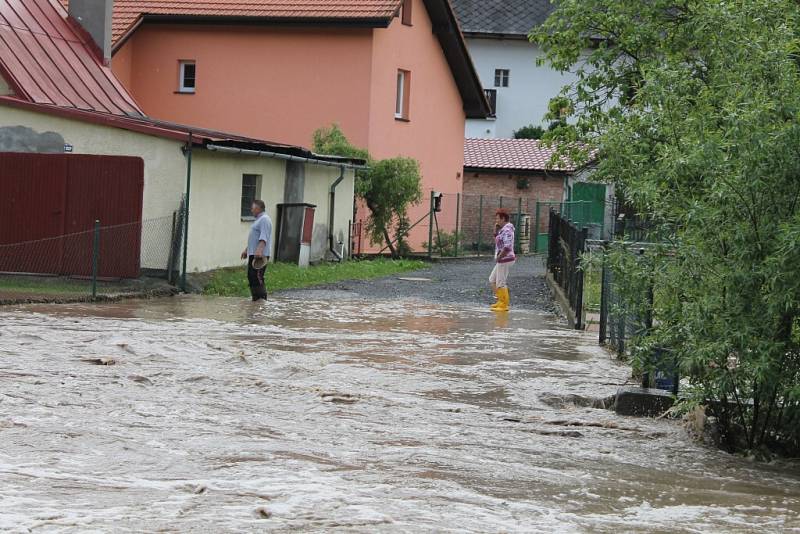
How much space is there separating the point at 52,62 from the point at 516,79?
36640 millimetres

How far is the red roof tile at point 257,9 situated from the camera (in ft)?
113

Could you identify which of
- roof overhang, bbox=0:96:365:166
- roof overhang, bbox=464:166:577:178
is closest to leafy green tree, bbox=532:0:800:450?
roof overhang, bbox=0:96:365:166

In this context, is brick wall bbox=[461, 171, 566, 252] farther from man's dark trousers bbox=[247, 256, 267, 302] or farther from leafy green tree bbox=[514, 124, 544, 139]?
man's dark trousers bbox=[247, 256, 267, 302]

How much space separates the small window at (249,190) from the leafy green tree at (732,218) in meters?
14.8

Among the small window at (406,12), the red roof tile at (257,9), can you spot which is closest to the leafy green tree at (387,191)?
the red roof tile at (257,9)

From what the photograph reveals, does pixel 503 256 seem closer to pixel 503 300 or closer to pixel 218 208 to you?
pixel 503 300

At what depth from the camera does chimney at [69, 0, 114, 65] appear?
2850 centimetres

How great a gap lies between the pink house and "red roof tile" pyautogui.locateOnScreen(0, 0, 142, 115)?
691 cm

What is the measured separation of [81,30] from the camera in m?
28.5

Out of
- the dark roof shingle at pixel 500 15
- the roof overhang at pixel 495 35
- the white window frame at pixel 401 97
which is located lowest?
the white window frame at pixel 401 97

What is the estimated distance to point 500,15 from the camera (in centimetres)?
6028

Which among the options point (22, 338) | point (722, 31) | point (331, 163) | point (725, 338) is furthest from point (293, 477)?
point (331, 163)

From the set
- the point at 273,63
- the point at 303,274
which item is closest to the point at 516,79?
the point at 273,63

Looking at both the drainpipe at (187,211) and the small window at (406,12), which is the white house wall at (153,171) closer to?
the drainpipe at (187,211)
